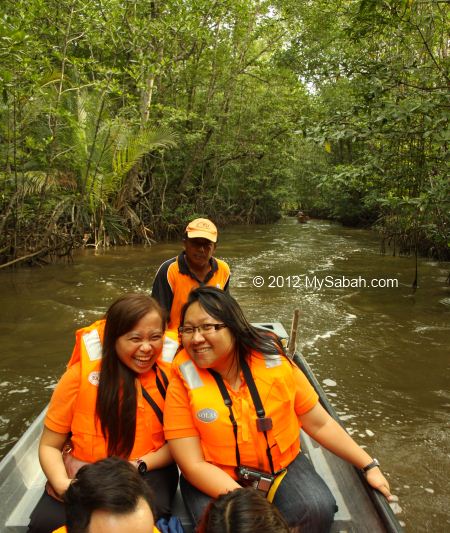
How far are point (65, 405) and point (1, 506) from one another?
2.46 feet

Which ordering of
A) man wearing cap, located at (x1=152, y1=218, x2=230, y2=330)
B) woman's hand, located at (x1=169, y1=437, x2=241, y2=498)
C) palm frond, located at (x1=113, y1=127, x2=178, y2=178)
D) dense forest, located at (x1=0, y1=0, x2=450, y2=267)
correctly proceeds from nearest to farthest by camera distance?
woman's hand, located at (x1=169, y1=437, x2=241, y2=498), man wearing cap, located at (x1=152, y1=218, x2=230, y2=330), dense forest, located at (x1=0, y1=0, x2=450, y2=267), palm frond, located at (x1=113, y1=127, x2=178, y2=178)

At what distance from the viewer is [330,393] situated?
5.01 metres

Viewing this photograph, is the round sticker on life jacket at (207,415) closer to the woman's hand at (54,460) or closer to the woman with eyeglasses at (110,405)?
the woman with eyeglasses at (110,405)

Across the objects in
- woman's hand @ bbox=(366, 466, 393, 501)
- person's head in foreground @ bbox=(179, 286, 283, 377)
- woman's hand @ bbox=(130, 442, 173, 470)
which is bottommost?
woman's hand @ bbox=(366, 466, 393, 501)

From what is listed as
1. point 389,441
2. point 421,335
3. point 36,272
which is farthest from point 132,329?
point 36,272

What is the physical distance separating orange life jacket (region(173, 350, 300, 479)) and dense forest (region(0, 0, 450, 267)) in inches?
165

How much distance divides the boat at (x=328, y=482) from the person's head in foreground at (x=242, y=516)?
995mm

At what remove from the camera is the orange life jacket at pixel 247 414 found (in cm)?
202

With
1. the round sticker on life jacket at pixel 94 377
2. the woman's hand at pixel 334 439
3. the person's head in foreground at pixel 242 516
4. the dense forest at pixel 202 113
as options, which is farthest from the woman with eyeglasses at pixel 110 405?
the dense forest at pixel 202 113

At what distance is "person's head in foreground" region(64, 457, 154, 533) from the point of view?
1.31 meters

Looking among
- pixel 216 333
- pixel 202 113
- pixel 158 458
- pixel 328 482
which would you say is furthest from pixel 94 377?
pixel 202 113

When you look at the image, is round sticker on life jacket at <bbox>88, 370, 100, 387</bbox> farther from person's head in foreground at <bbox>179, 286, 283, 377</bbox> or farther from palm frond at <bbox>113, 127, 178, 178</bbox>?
palm frond at <bbox>113, 127, 178, 178</bbox>

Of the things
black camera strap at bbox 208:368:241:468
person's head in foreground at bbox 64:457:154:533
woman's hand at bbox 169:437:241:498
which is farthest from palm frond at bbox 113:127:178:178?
person's head in foreground at bbox 64:457:154:533

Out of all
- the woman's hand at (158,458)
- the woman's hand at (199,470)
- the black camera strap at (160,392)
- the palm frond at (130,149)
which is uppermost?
the palm frond at (130,149)
